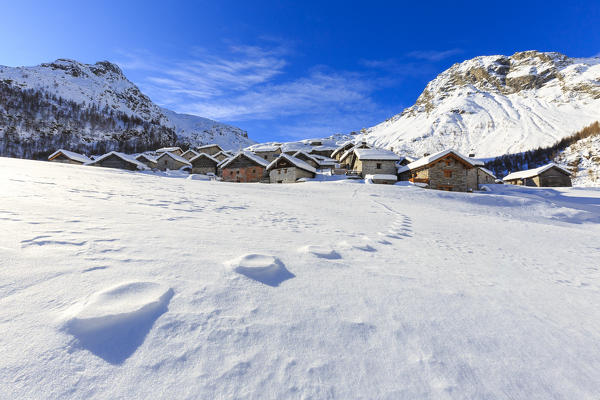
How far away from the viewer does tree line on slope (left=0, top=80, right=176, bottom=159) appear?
53.2 metres

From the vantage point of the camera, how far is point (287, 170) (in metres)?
28.0

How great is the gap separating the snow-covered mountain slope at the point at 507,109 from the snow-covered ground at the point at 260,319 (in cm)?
8606

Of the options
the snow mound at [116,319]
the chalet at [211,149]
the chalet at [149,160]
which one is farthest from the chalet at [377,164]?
the chalet at [211,149]

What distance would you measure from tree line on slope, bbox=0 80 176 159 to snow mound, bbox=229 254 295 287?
7083 centimetres

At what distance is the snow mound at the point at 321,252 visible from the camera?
3.39m

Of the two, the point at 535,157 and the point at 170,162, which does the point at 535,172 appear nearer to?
the point at 535,157

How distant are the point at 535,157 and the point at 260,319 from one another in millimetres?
81671

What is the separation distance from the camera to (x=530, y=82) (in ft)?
375

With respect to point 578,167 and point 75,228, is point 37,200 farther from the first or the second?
point 578,167

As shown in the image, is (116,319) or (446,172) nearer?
(116,319)

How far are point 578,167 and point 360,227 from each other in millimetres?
69284

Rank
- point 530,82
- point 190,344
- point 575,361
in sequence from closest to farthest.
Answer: point 190,344
point 575,361
point 530,82

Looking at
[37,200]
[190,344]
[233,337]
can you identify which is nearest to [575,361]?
[233,337]

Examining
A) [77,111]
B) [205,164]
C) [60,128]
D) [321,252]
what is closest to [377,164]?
[205,164]
